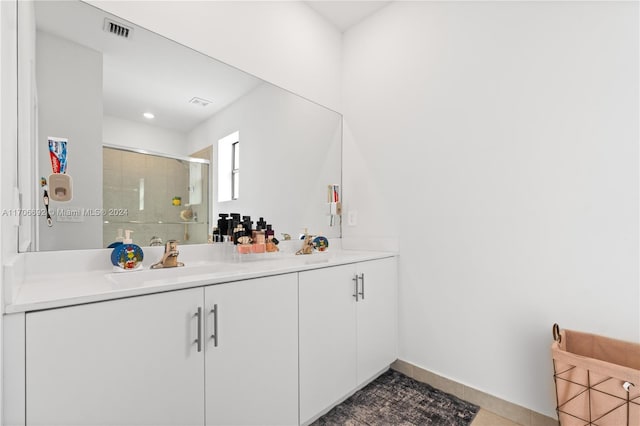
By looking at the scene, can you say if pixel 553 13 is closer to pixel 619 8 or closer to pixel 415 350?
pixel 619 8

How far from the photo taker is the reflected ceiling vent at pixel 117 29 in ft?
4.20

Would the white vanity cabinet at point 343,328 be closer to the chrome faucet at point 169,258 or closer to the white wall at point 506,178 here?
the white wall at point 506,178

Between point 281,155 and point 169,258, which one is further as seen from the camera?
point 281,155

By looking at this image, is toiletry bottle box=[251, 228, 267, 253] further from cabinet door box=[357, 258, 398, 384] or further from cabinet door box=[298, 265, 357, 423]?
cabinet door box=[357, 258, 398, 384]

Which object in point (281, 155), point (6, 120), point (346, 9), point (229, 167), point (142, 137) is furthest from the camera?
point (346, 9)

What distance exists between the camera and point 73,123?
120cm

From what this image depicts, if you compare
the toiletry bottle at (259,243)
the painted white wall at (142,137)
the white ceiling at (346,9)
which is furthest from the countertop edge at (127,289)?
the white ceiling at (346,9)

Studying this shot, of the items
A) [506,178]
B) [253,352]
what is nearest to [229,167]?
[253,352]

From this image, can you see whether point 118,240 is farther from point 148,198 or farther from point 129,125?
point 129,125

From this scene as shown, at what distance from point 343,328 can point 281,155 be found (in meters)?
1.17

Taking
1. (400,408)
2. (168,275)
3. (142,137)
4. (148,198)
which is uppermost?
(142,137)

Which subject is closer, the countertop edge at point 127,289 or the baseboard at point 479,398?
the countertop edge at point 127,289

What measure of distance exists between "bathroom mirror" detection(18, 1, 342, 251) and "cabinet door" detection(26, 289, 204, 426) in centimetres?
53

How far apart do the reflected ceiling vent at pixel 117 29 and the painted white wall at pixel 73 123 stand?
0.13 metres
